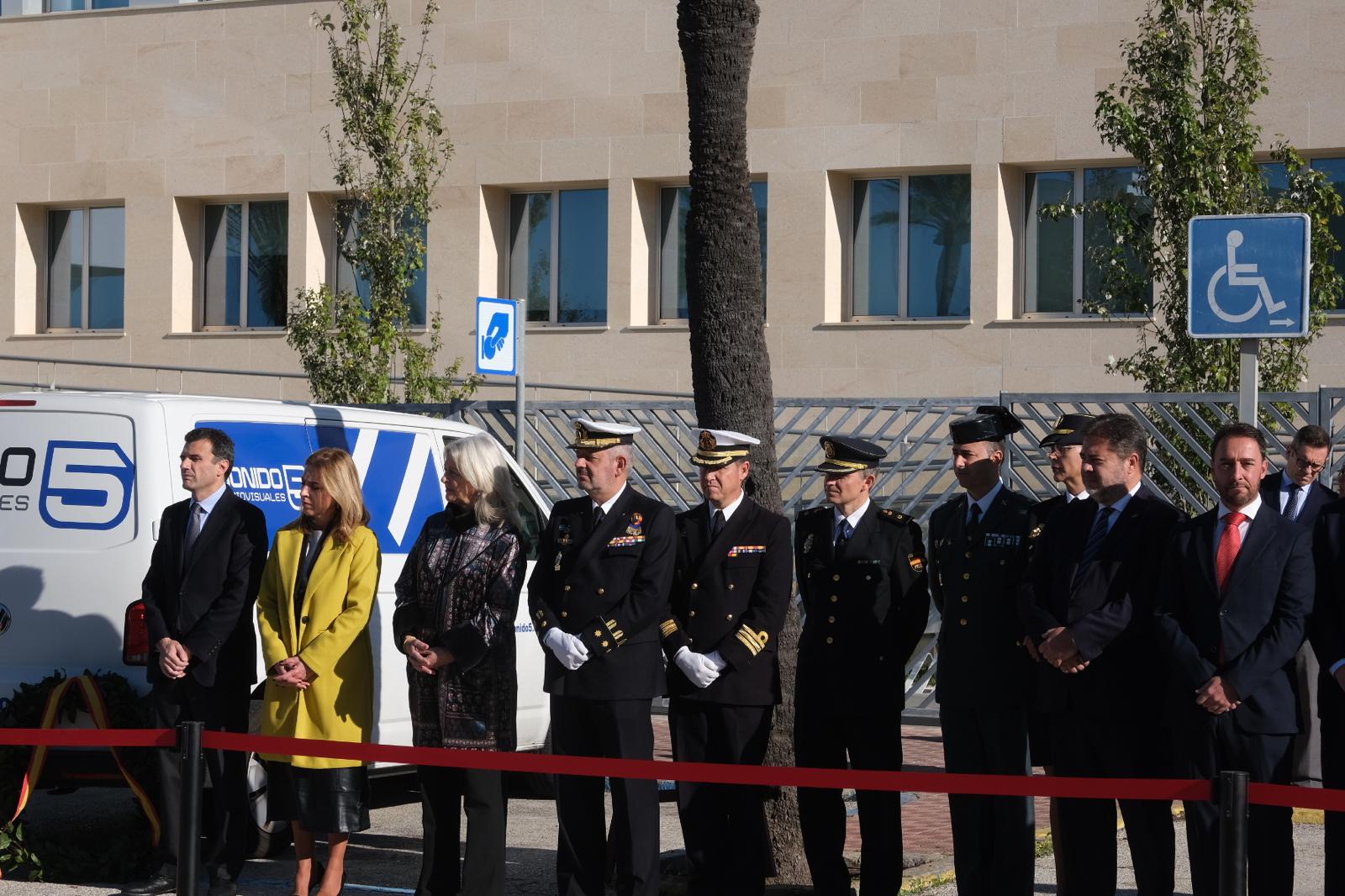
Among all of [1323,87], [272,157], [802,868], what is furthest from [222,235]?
[802,868]

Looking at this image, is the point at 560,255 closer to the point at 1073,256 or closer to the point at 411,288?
the point at 411,288

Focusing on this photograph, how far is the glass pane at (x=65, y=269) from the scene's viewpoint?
24188 mm

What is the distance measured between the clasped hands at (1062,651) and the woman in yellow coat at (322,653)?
2547 mm

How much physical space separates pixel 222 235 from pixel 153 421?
53.2ft

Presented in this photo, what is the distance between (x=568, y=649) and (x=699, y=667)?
1.57ft

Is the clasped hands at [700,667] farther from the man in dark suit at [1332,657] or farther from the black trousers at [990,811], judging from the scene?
the man in dark suit at [1332,657]

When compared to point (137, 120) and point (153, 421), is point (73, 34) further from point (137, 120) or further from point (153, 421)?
point (153, 421)

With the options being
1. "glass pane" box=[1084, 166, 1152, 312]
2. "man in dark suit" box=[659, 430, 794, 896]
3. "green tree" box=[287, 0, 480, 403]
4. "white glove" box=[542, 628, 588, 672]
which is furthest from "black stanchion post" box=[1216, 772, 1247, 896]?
"glass pane" box=[1084, 166, 1152, 312]

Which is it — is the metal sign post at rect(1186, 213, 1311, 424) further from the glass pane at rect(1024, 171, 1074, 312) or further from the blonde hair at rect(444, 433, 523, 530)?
the glass pane at rect(1024, 171, 1074, 312)

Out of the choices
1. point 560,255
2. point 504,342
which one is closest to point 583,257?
point 560,255

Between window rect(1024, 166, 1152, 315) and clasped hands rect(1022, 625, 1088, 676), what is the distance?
13503 millimetres

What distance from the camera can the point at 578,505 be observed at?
719 centimetres

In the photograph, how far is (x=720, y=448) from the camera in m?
7.24

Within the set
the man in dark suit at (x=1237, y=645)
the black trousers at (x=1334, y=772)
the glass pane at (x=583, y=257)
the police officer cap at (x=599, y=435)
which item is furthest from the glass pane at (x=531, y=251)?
the black trousers at (x=1334, y=772)
